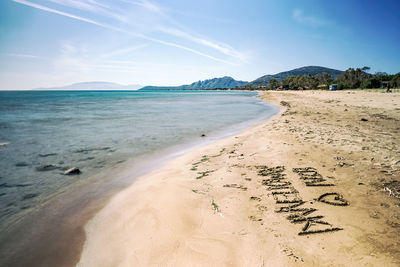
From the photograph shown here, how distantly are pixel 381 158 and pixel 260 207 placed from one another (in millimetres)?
5148

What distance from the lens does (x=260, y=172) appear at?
18.0 feet

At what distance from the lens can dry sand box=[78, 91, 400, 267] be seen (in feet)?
9.13

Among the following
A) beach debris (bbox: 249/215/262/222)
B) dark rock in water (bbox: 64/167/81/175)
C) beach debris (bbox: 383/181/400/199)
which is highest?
beach debris (bbox: 383/181/400/199)

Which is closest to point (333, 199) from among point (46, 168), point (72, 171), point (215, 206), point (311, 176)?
point (311, 176)

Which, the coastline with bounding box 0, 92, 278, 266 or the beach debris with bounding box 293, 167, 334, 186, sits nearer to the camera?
the coastline with bounding box 0, 92, 278, 266

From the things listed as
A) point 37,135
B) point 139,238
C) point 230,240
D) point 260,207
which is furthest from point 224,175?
point 37,135

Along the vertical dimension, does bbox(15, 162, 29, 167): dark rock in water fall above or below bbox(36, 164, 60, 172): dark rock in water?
above

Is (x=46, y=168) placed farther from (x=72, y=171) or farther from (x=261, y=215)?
(x=261, y=215)

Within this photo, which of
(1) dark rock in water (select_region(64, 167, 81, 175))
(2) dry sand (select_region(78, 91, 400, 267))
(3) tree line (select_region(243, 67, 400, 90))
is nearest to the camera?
(2) dry sand (select_region(78, 91, 400, 267))

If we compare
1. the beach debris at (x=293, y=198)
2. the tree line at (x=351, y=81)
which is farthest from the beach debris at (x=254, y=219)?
the tree line at (x=351, y=81)

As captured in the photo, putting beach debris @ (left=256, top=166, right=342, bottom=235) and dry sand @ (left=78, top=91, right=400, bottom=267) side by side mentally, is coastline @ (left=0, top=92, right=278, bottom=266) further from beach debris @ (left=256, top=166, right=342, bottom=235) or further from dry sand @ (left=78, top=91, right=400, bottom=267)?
beach debris @ (left=256, top=166, right=342, bottom=235)

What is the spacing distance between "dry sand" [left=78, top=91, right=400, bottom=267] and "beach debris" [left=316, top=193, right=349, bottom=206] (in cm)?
2

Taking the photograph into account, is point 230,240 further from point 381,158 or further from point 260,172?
point 381,158

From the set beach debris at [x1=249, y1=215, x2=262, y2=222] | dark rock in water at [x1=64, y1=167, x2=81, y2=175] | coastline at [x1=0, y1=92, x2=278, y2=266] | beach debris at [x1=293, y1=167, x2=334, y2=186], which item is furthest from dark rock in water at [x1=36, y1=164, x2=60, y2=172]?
beach debris at [x1=293, y1=167, x2=334, y2=186]
